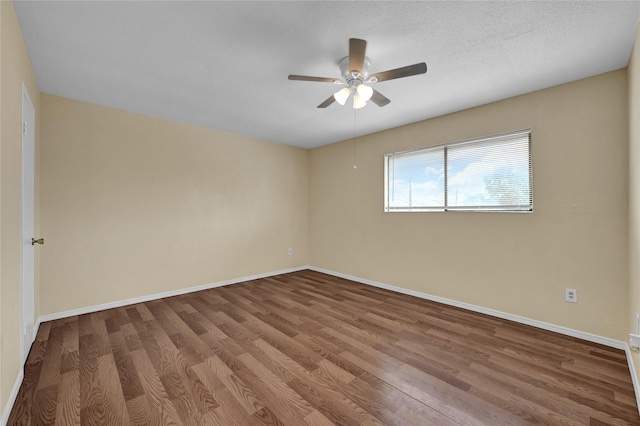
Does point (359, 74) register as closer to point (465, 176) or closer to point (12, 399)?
point (465, 176)

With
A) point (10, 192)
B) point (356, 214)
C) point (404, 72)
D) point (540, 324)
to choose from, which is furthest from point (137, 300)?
point (540, 324)

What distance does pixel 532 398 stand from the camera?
1726 millimetres

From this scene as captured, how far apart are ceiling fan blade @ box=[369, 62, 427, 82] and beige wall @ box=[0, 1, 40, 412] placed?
227 cm

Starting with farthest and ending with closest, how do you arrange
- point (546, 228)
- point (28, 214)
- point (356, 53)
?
point (546, 228)
point (28, 214)
point (356, 53)

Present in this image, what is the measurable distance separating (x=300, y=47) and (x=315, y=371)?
2.46 metres

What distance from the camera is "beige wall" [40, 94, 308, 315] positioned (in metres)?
2.99

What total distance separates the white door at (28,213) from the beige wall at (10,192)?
38 centimetres

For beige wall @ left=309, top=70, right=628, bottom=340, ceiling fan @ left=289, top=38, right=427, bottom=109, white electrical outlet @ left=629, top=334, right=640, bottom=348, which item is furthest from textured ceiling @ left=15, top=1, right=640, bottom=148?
white electrical outlet @ left=629, top=334, right=640, bottom=348

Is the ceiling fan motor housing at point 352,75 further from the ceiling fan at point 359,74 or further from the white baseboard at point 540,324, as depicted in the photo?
the white baseboard at point 540,324

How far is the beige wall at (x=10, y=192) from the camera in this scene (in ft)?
4.83

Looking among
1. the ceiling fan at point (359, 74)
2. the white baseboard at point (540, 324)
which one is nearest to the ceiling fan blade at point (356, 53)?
the ceiling fan at point (359, 74)

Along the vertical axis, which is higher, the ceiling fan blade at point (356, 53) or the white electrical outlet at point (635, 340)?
the ceiling fan blade at point (356, 53)

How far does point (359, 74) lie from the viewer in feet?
6.80

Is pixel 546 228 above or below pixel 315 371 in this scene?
above
